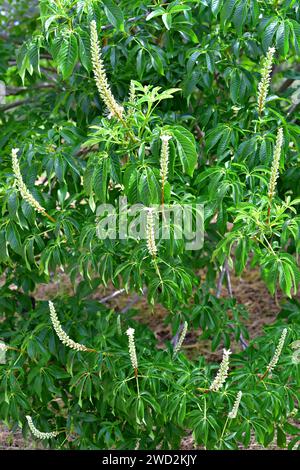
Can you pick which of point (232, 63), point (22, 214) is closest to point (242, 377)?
point (22, 214)

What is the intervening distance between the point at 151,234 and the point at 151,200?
0.10 meters

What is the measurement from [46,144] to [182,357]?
2.96 feet

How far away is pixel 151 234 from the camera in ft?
6.93

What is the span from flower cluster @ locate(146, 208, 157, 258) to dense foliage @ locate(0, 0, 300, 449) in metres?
0.06

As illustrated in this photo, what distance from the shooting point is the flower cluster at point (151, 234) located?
2.07 meters

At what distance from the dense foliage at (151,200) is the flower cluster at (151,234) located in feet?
0.21

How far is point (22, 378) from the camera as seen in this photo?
2.80 meters

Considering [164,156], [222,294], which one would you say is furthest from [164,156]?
[222,294]

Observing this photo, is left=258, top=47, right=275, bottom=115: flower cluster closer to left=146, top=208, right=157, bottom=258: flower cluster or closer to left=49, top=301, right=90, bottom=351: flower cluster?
left=146, top=208, right=157, bottom=258: flower cluster

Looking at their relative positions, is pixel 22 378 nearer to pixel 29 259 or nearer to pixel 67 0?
pixel 29 259

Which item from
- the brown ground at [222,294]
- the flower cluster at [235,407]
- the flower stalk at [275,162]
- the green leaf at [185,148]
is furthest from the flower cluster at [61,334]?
the brown ground at [222,294]

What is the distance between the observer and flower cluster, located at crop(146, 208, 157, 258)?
2.07 meters

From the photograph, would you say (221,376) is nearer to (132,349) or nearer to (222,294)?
(132,349)

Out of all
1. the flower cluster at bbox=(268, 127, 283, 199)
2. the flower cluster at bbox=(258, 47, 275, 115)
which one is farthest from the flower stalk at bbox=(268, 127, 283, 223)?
the flower cluster at bbox=(258, 47, 275, 115)
